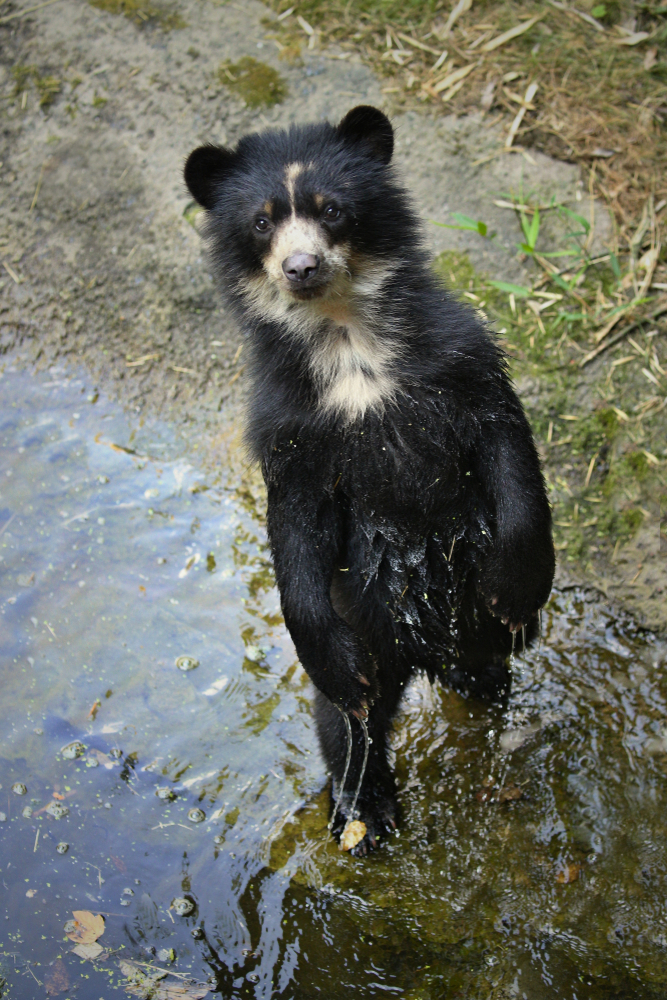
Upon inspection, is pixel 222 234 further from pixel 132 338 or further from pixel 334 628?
pixel 132 338

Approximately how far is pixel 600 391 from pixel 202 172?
2451 mm

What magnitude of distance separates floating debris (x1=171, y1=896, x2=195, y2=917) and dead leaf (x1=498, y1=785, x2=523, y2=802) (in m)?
1.26

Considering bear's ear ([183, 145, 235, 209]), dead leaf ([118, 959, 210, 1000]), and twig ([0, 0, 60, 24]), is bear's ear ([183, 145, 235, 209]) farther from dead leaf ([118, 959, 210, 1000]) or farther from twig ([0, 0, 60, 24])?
twig ([0, 0, 60, 24])

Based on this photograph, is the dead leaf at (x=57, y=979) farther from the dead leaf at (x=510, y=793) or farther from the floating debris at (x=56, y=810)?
the dead leaf at (x=510, y=793)

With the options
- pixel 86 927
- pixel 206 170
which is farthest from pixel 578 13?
pixel 86 927

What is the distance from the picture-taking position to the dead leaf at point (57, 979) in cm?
299

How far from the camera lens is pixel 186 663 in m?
4.21

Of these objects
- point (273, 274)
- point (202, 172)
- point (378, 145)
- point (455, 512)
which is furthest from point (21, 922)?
point (378, 145)

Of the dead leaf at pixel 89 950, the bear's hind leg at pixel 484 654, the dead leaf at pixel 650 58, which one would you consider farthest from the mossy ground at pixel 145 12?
the dead leaf at pixel 89 950

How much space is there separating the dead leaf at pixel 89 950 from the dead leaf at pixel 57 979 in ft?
0.21

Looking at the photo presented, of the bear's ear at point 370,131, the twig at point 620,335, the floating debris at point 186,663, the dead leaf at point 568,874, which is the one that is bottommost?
the floating debris at point 186,663

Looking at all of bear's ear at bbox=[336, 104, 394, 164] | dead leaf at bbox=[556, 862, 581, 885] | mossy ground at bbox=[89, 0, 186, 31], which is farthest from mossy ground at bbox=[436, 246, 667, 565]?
mossy ground at bbox=[89, 0, 186, 31]

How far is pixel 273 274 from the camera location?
3133 mm

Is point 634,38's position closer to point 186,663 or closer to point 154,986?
point 186,663
